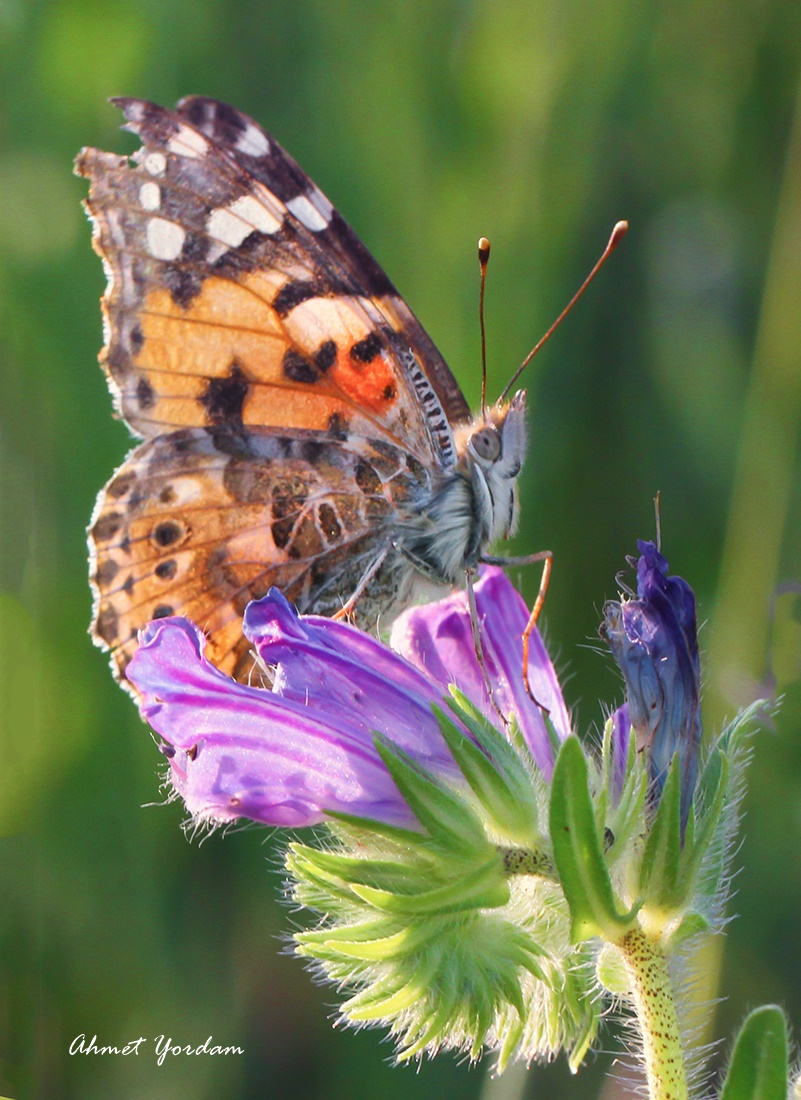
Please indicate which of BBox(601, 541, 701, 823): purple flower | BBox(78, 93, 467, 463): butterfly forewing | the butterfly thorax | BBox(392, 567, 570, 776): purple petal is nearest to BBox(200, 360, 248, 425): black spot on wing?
BBox(78, 93, 467, 463): butterfly forewing

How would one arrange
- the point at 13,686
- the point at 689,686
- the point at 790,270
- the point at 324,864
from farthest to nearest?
the point at 13,686
the point at 790,270
the point at 689,686
the point at 324,864

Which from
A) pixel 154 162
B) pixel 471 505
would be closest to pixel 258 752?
pixel 471 505

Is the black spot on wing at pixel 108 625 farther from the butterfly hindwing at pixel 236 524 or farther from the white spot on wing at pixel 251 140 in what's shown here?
the white spot on wing at pixel 251 140

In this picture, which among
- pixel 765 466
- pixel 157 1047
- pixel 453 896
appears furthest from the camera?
pixel 765 466

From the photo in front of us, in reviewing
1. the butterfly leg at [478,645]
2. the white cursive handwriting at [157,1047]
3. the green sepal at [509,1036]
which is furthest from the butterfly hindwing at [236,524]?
the white cursive handwriting at [157,1047]

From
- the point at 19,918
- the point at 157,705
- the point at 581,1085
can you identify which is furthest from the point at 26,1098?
the point at 157,705

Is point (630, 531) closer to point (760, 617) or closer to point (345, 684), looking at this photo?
point (760, 617)

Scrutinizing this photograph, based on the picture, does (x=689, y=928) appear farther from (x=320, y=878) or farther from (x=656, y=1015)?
(x=320, y=878)
